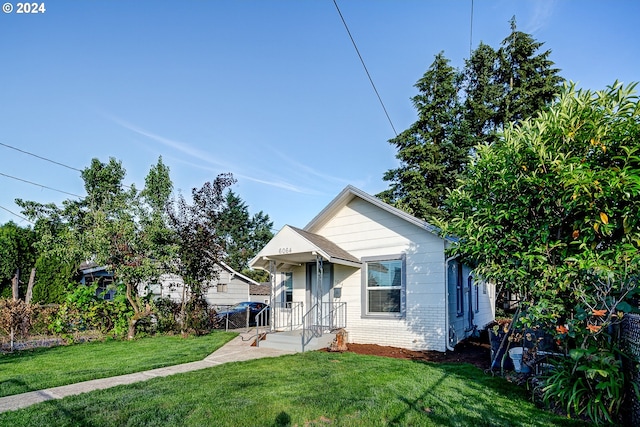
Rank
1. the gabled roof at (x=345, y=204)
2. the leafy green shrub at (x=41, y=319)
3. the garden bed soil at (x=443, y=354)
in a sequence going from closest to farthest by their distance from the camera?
the garden bed soil at (x=443, y=354)
the gabled roof at (x=345, y=204)
the leafy green shrub at (x=41, y=319)

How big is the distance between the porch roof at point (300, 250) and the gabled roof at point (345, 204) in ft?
2.15

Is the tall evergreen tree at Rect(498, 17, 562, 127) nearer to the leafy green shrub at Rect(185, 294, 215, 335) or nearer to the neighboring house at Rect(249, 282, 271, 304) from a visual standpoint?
the leafy green shrub at Rect(185, 294, 215, 335)

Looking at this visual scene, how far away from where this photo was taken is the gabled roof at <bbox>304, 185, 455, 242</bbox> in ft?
33.2

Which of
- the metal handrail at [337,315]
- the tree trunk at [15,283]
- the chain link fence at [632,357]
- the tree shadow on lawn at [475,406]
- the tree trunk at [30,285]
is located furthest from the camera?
the tree trunk at [30,285]

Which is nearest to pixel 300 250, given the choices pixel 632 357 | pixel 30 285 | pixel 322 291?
pixel 322 291

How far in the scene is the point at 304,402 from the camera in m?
4.95

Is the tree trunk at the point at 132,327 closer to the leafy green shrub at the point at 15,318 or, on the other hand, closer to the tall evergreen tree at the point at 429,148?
the leafy green shrub at the point at 15,318

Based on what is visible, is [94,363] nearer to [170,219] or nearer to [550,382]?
[170,219]

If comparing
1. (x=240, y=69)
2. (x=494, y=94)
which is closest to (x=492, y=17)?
(x=240, y=69)

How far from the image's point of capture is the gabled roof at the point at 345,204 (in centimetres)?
1013

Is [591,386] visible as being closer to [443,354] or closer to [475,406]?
[475,406]

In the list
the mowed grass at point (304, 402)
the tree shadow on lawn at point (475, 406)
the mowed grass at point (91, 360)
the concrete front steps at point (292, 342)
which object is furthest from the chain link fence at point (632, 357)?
the mowed grass at point (91, 360)

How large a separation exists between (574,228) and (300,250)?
6.49 metres

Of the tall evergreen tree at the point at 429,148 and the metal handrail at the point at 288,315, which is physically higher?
the tall evergreen tree at the point at 429,148
